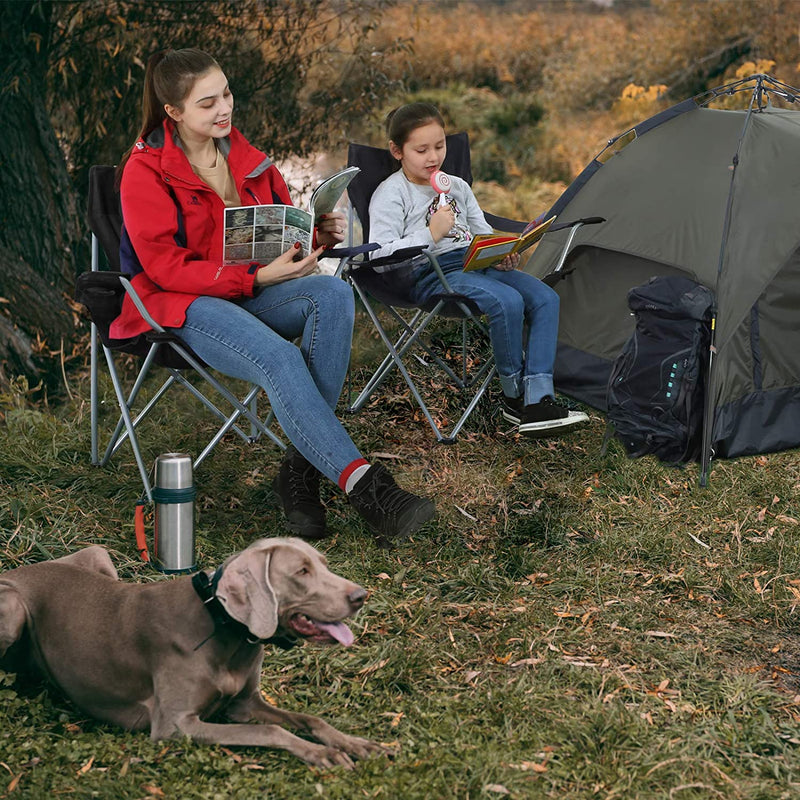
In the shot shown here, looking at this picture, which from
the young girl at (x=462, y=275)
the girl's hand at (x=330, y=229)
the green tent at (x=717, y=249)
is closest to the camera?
the girl's hand at (x=330, y=229)

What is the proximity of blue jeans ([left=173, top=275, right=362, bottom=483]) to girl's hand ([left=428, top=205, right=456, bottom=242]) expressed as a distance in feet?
2.05

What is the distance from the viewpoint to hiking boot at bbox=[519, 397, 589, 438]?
10.8ft

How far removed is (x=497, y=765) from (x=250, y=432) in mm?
1948

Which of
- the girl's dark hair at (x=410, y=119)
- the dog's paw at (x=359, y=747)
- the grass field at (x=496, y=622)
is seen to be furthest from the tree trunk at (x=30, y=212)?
the dog's paw at (x=359, y=747)

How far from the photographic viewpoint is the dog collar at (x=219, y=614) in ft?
6.38

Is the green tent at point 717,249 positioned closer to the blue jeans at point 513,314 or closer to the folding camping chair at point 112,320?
the blue jeans at point 513,314

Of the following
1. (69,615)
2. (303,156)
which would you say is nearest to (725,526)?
(69,615)

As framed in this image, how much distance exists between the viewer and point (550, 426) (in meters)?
3.29

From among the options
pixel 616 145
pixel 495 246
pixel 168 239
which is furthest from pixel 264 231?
pixel 616 145

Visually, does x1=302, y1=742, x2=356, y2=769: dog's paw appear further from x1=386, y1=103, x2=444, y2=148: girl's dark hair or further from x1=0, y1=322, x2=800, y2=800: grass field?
x1=386, y1=103, x2=444, y2=148: girl's dark hair

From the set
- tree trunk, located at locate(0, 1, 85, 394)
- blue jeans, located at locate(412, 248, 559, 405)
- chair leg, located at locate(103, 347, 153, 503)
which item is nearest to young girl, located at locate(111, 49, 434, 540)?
chair leg, located at locate(103, 347, 153, 503)

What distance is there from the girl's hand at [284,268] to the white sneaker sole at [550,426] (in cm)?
89

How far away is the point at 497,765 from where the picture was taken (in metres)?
1.97

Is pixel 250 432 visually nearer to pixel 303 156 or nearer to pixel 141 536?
pixel 141 536
